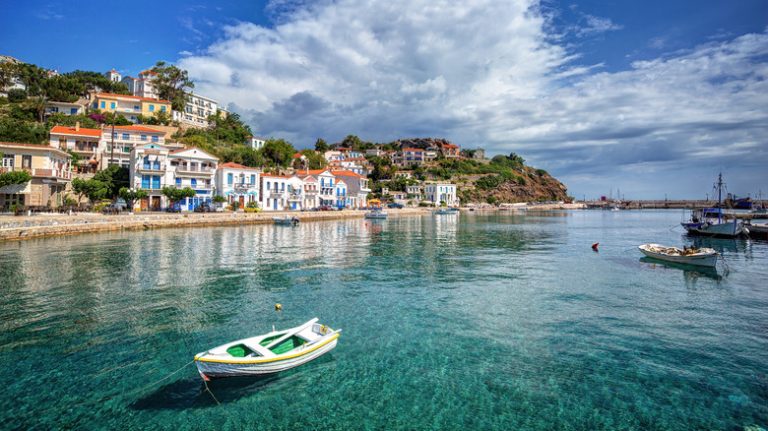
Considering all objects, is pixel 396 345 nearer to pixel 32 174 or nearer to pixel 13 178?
pixel 13 178

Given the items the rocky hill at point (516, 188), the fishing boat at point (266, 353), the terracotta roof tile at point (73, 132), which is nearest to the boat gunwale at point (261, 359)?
the fishing boat at point (266, 353)

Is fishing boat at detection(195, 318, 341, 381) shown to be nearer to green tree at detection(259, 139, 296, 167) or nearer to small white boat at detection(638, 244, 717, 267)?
small white boat at detection(638, 244, 717, 267)

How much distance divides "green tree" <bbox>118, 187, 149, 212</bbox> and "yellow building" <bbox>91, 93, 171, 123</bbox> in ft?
108

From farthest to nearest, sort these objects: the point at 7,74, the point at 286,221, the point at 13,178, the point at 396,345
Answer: the point at 7,74
the point at 286,221
the point at 13,178
the point at 396,345

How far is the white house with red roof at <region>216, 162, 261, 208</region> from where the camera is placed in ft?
207

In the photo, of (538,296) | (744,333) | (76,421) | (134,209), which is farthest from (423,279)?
(134,209)

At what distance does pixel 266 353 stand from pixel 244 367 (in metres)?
0.59

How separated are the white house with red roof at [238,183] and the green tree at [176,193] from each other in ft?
21.8

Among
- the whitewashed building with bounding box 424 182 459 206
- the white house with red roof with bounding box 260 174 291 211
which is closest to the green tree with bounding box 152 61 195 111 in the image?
the white house with red roof with bounding box 260 174 291 211

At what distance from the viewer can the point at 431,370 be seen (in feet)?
35.2

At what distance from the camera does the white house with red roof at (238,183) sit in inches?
2485

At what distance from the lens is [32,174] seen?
42.5 m

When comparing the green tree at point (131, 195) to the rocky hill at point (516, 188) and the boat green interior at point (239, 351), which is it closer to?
the boat green interior at point (239, 351)

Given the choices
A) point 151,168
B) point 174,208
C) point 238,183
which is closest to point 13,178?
point 151,168
